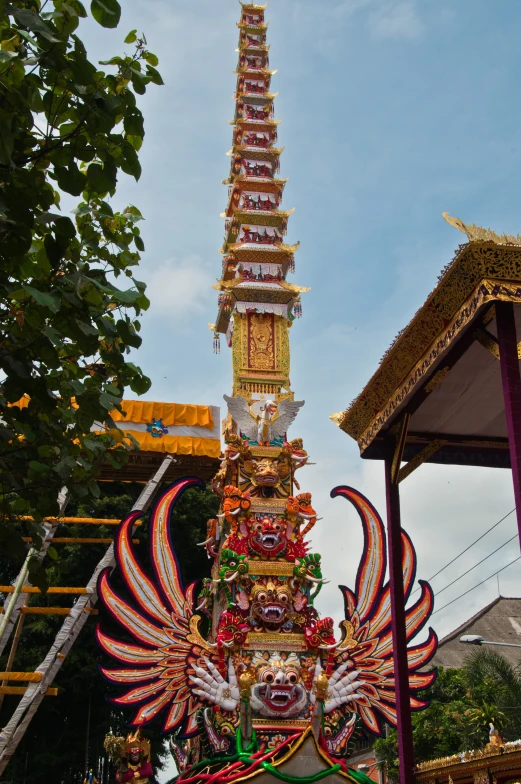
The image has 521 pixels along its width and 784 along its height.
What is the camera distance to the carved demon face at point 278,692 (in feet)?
52.5

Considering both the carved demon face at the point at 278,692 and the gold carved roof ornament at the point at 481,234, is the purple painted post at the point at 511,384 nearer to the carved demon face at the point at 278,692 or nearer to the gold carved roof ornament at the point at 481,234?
the gold carved roof ornament at the point at 481,234

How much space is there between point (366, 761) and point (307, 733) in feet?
75.2

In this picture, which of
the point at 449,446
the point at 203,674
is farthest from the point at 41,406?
the point at 203,674

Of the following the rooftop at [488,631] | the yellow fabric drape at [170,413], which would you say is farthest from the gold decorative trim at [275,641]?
the rooftop at [488,631]

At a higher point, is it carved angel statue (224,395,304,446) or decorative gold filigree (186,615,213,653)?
carved angel statue (224,395,304,446)

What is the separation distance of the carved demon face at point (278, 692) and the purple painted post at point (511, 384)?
34.4 ft

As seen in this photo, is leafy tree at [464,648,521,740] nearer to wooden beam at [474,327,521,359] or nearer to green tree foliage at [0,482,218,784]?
green tree foliage at [0,482,218,784]

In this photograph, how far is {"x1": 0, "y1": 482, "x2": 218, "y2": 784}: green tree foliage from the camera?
2198 cm

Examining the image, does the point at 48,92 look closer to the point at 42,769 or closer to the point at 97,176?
the point at 97,176

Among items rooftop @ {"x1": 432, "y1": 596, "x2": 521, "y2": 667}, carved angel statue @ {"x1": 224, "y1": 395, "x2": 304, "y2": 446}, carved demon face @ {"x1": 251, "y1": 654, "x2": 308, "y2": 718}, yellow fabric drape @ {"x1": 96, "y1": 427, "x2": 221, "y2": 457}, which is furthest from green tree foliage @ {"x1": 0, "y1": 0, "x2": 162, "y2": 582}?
rooftop @ {"x1": 432, "y1": 596, "x2": 521, "y2": 667}

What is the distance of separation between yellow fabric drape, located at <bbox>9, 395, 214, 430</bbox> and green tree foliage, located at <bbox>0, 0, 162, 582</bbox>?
15902mm

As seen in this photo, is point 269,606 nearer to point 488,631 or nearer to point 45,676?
point 45,676

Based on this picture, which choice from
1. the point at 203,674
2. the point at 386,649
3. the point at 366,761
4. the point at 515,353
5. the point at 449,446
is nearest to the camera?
the point at 515,353

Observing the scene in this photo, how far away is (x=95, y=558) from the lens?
24.4 m
